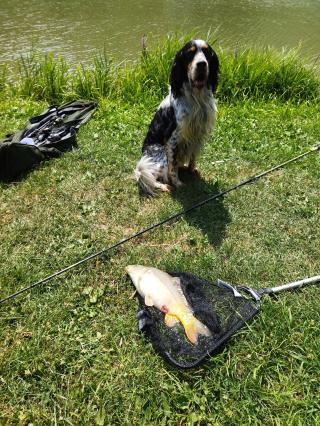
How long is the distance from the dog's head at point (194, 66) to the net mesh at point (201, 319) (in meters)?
1.85

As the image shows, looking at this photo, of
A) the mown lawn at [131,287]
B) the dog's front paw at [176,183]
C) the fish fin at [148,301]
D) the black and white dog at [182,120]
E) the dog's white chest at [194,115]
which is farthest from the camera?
the dog's front paw at [176,183]

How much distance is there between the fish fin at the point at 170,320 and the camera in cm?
259

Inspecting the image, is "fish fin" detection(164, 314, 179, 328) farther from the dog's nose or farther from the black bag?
the black bag

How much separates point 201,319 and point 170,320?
20 cm

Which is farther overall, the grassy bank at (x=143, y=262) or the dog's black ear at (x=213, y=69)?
the dog's black ear at (x=213, y=69)

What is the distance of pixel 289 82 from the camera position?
22.6 ft

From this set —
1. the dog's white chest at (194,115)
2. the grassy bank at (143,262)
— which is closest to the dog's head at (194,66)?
the dog's white chest at (194,115)

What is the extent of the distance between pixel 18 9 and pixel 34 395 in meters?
12.9

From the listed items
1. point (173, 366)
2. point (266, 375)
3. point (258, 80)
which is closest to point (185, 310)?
point (173, 366)

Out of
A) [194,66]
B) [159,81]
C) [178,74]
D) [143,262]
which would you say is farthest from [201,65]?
[159,81]

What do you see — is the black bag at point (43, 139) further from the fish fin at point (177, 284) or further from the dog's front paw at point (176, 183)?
the fish fin at point (177, 284)

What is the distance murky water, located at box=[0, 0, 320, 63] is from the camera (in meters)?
9.56

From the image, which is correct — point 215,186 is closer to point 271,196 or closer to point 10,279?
point 271,196

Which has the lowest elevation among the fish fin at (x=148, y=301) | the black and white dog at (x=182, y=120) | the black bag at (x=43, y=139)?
the black bag at (x=43, y=139)
